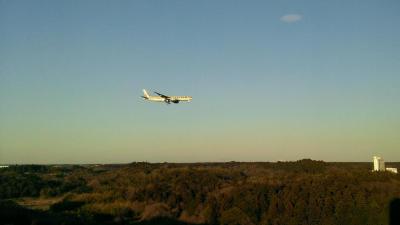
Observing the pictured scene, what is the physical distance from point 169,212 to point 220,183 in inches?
484

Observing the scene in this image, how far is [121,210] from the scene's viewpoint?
4994 centimetres

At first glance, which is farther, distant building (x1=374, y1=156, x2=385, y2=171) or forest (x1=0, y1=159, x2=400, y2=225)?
distant building (x1=374, y1=156, x2=385, y2=171)

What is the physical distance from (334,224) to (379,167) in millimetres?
28094

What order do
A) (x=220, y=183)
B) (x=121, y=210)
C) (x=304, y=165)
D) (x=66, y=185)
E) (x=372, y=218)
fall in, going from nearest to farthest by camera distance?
(x=372, y=218), (x=121, y=210), (x=220, y=183), (x=66, y=185), (x=304, y=165)

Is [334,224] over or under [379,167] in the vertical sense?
under

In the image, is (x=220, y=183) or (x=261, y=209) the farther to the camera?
(x=220, y=183)

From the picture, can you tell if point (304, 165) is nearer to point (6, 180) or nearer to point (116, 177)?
point (116, 177)

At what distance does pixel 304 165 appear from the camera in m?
85.9

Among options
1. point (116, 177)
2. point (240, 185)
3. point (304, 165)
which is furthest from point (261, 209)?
point (304, 165)

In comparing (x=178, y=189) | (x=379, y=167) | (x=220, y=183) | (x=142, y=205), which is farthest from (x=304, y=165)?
(x=142, y=205)

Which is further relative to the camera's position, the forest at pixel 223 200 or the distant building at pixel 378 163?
the distant building at pixel 378 163

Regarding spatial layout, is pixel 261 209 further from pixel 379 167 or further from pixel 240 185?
pixel 379 167

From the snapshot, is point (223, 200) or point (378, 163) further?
point (378, 163)

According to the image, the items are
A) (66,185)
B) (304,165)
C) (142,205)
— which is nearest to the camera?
(142,205)
